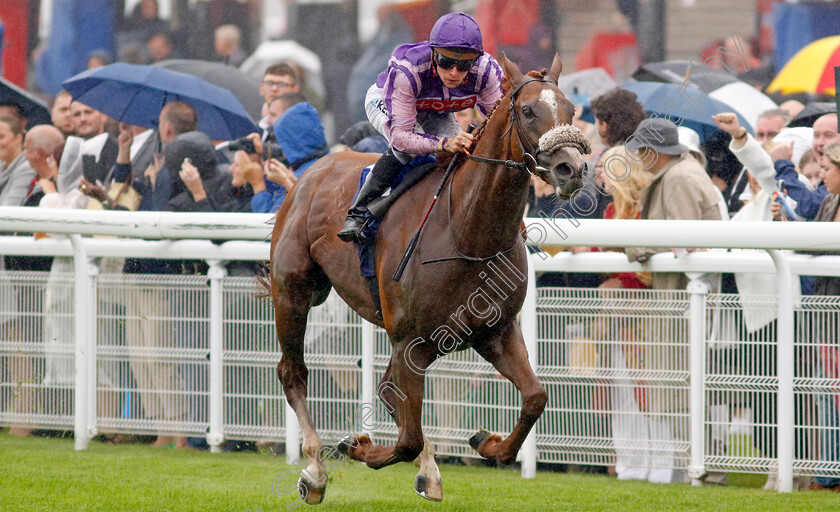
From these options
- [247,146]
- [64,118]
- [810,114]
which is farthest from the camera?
[64,118]

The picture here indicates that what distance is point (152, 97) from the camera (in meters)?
8.52

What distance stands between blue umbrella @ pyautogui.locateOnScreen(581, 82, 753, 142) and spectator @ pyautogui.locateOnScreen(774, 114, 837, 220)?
3.01ft

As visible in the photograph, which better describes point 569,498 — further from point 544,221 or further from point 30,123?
point 30,123

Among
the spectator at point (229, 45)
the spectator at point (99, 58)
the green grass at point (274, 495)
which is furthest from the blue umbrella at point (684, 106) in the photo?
the spectator at point (229, 45)

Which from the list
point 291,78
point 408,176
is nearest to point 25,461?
point 408,176

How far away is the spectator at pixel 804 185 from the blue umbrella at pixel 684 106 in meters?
0.92

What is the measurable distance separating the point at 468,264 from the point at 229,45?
9.32 m

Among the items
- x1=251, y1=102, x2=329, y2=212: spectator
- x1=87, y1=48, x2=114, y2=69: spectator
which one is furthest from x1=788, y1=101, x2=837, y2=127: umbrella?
x1=87, y1=48, x2=114, y2=69: spectator

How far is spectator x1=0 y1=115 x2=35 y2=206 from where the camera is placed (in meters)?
8.36

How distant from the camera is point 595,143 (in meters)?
7.98

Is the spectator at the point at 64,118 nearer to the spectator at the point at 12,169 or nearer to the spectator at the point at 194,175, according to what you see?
the spectator at the point at 12,169

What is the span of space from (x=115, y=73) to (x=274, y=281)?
A: 3609mm

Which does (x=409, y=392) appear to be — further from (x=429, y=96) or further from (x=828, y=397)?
(x=828, y=397)

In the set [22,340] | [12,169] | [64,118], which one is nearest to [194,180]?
[22,340]
